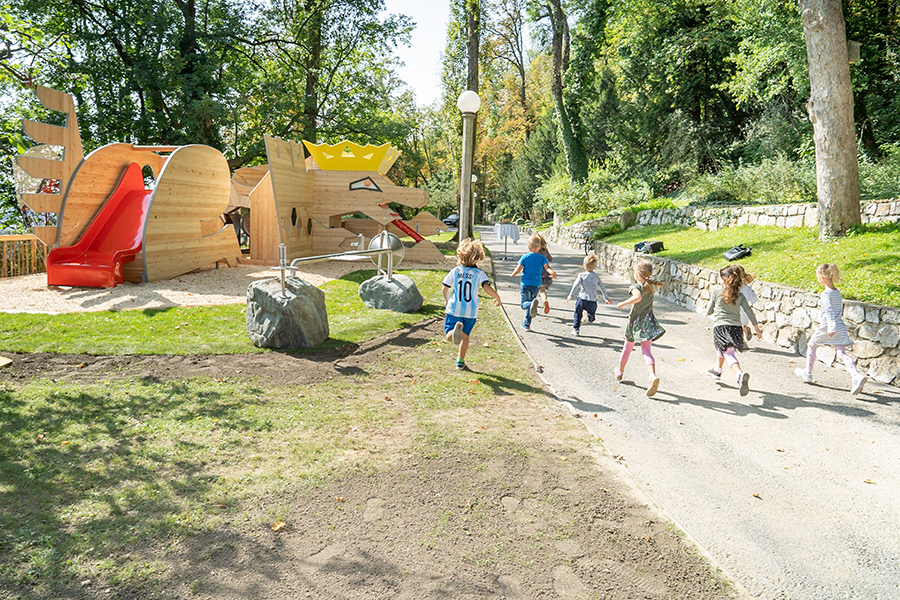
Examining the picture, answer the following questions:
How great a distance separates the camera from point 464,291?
626cm

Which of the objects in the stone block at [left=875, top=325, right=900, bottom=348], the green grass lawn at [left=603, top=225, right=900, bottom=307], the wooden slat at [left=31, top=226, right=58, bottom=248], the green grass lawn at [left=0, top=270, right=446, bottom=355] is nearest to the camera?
the stone block at [left=875, top=325, right=900, bottom=348]

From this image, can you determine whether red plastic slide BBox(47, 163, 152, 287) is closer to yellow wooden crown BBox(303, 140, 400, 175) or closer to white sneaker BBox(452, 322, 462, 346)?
yellow wooden crown BBox(303, 140, 400, 175)

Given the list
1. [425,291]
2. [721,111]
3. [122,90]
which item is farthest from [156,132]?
[721,111]

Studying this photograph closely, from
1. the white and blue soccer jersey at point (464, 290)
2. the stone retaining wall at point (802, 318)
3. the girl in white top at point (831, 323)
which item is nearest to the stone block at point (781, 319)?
the stone retaining wall at point (802, 318)

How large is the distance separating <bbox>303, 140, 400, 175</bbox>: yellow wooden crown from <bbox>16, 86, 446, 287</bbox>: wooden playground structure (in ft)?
0.10

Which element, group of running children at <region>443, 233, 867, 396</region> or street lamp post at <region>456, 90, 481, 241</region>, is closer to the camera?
group of running children at <region>443, 233, 867, 396</region>

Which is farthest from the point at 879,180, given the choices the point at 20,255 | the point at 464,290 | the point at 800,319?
the point at 20,255

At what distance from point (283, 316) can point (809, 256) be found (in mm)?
8883

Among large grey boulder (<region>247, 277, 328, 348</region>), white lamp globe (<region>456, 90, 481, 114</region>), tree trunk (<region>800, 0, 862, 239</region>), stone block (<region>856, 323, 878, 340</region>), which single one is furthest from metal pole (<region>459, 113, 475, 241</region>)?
stone block (<region>856, 323, 878, 340</region>)

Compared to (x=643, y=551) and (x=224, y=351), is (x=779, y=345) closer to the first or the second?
(x=643, y=551)

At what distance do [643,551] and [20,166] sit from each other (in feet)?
41.1

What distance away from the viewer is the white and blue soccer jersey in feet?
20.5

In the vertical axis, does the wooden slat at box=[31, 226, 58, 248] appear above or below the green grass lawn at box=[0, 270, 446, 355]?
above

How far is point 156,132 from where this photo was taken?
800 inches
